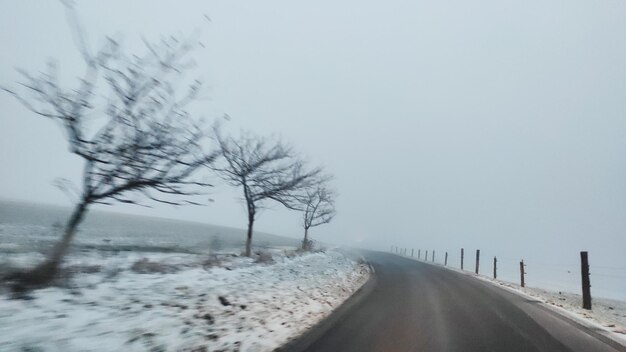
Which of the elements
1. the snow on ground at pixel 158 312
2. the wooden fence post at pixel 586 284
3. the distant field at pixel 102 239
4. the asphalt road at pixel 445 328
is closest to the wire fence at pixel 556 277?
the wooden fence post at pixel 586 284

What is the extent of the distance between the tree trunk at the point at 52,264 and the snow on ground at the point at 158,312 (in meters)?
0.37

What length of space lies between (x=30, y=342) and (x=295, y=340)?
3.84 meters

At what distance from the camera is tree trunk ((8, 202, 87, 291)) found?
18.8 ft

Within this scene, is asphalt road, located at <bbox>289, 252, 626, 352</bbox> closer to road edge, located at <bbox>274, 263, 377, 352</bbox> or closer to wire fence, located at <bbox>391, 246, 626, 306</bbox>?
road edge, located at <bbox>274, 263, 377, 352</bbox>

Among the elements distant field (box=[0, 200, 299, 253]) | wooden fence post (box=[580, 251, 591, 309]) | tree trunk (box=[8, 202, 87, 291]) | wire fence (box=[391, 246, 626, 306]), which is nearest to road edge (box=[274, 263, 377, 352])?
tree trunk (box=[8, 202, 87, 291])

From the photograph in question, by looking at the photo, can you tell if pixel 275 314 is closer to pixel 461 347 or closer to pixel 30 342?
pixel 461 347

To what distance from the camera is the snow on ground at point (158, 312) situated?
4.34 m

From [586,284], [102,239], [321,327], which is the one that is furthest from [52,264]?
[102,239]

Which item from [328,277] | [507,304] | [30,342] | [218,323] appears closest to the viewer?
[30,342]

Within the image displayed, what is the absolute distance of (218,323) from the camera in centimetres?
617

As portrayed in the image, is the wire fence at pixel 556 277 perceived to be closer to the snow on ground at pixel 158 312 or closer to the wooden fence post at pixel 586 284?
the wooden fence post at pixel 586 284

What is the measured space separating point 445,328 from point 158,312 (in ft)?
19.5

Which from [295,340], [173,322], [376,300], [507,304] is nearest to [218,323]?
[173,322]

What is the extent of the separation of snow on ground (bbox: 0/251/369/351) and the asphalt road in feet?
2.41
